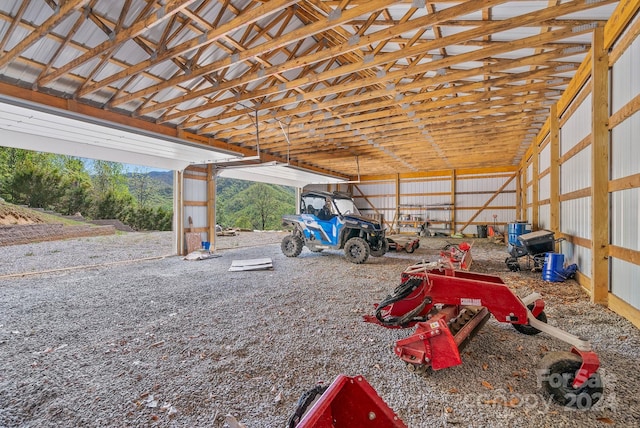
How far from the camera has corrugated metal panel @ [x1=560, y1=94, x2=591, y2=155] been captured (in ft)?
15.3

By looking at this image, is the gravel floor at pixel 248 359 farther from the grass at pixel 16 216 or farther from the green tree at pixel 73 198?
the green tree at pixel 73 198

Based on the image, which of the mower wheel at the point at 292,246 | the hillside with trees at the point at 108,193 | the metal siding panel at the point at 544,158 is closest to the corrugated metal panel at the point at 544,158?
the metal siding panel at the point at 544,158

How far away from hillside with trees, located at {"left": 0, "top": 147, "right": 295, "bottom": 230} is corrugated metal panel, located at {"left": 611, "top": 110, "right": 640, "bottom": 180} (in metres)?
27.0

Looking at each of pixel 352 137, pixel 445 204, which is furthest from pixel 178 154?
pixel 445 204

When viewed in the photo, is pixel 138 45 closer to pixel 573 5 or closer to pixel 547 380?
pixel 573 5

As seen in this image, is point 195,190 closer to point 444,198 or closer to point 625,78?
point 625,78

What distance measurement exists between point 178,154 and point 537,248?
903 centimetres

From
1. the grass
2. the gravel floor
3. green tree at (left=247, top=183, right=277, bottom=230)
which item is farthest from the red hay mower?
green tree at (left=247, top=183, right=277, bottom=230)

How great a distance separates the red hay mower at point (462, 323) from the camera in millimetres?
1853

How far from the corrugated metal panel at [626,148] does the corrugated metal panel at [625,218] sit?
0.25m

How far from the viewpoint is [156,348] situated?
276 cm

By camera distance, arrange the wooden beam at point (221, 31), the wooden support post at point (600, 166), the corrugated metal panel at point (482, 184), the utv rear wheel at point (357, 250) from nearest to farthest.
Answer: the wooden beam at point (221, 31), the wooden support post at point (600, 166), the utv rear wheel at point (357, 250), the corrugated metal panel at point (482, 184)

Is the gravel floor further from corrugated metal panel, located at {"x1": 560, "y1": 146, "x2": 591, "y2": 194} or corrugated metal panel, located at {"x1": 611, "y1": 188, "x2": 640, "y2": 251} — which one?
corrugated metal panel, located at {"x1": 560, "y1": 146, "x2": 591, "y2": 194}

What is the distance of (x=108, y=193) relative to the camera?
947 inches
